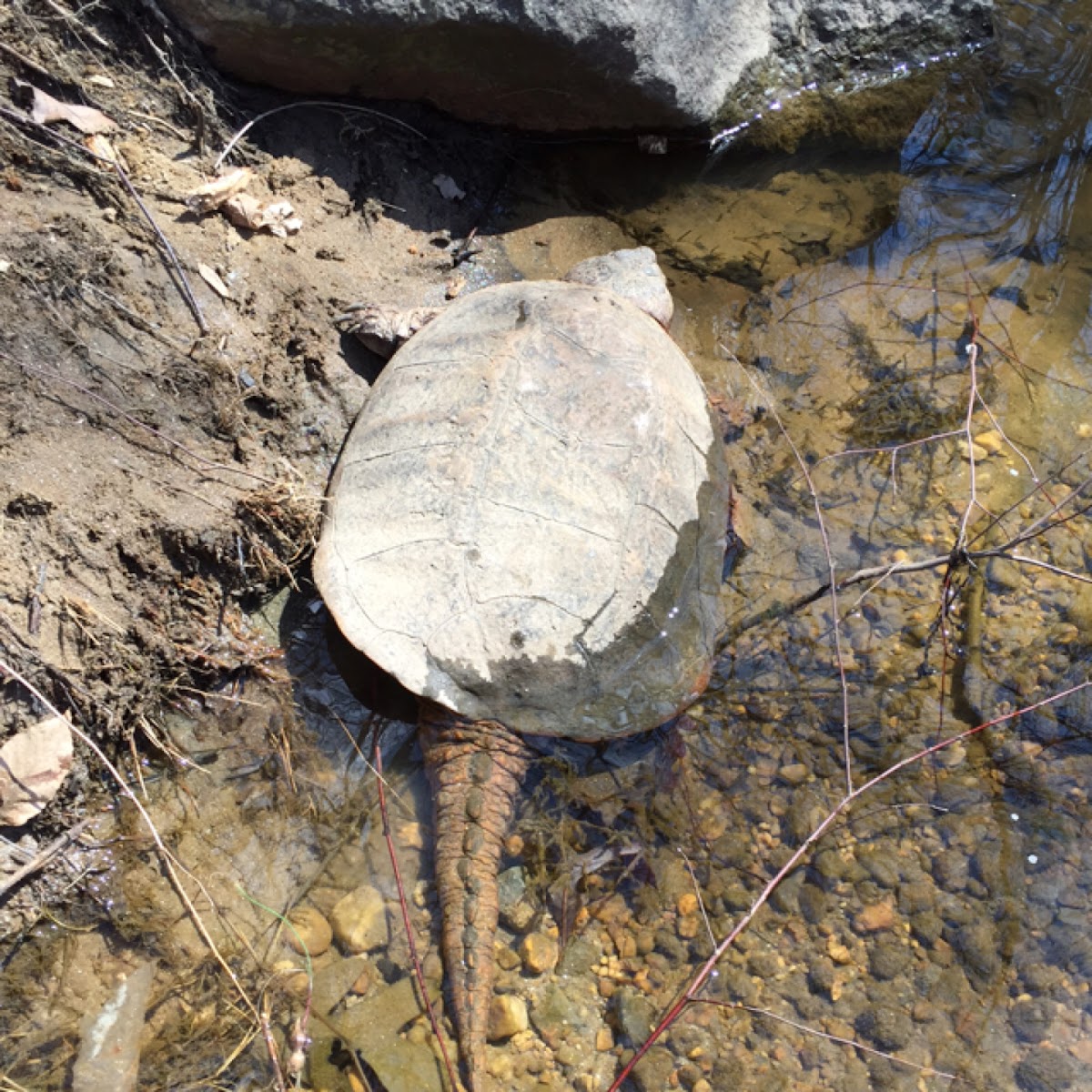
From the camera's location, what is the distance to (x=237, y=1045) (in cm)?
257

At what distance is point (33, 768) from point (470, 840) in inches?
50.4

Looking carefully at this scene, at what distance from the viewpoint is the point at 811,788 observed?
10.7 feet

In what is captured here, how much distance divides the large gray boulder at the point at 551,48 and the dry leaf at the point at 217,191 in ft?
1.94

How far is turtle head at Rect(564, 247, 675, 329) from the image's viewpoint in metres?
4.06

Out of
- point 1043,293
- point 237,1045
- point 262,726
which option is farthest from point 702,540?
point 1043,293

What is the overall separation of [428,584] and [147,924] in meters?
1.32

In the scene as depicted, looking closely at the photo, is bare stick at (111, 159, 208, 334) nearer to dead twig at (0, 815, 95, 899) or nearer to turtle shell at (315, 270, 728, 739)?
turtle shell at (315, 270, 728, 739)

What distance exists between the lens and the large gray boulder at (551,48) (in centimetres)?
388

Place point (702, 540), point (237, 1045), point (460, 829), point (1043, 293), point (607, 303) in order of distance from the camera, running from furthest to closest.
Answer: point (1043, 293), point (607, 303), point (702, 540), point (460, 829), point (237, 1045)

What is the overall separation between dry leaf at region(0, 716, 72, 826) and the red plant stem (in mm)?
1880

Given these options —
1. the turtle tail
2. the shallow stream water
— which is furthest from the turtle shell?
the shallow stream water

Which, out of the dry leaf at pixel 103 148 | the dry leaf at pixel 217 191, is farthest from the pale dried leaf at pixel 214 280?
the dry leaf at pixel 103 148

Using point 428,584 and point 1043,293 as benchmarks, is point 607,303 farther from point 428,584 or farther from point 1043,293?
point 1043,293

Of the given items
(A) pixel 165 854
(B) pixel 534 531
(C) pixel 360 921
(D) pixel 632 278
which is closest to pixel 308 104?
(D) pixel 632 278
